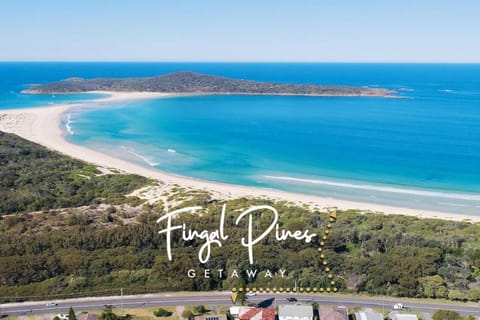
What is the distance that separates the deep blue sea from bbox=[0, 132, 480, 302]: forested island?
460 inches

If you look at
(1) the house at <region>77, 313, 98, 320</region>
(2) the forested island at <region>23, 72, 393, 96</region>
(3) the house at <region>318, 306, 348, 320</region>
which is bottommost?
(1) the house at <region>77, 313, 98, 320</region>

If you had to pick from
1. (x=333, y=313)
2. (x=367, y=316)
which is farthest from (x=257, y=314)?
(x=367, y=316)

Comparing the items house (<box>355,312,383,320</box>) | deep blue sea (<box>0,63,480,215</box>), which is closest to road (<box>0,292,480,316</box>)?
house (<box>355,312,383,320</box>)

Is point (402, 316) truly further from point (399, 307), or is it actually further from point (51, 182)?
point (51, 182)

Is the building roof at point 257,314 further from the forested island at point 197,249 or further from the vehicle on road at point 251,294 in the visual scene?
the forested island at point 197,249

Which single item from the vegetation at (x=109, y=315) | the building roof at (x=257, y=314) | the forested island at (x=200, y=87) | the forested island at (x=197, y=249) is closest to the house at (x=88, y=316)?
the vegetation at (x=109, y=315)

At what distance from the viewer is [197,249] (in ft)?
109

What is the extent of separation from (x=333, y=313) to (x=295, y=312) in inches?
82.7

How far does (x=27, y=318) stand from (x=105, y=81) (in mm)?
153416

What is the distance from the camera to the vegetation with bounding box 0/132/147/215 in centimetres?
4416

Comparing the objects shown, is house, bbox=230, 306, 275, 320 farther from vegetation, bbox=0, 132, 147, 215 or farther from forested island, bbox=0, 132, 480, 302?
vegetation, bbox=0, 132, 147, 215

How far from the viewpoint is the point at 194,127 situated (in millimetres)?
90250

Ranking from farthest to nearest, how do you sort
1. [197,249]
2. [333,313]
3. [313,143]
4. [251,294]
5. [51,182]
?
[313,143], [51,182], [197,249], [251,294], [333,313]

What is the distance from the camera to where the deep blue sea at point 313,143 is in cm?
5453
